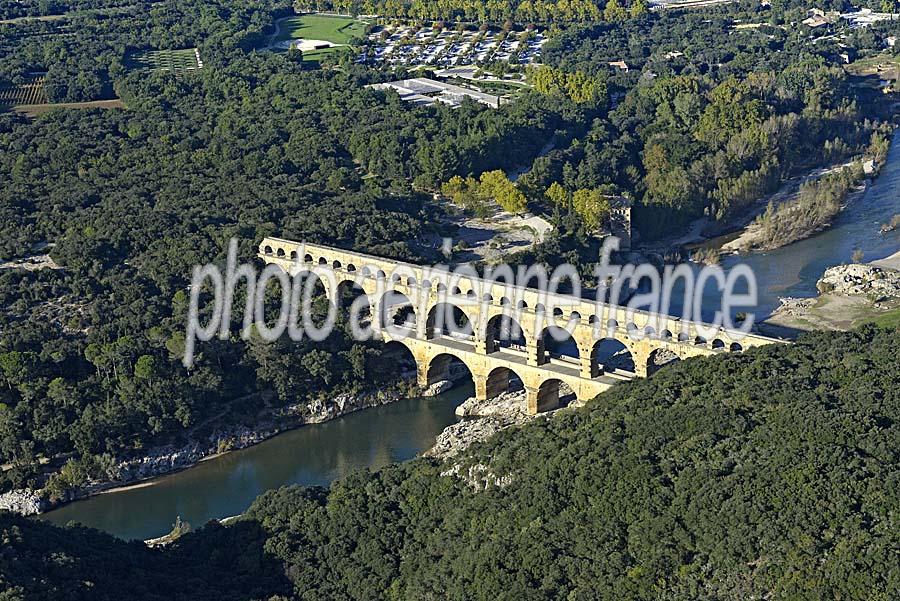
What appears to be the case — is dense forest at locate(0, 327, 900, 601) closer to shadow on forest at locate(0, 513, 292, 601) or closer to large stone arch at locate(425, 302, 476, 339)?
shadow on forest at locate(0, 513, 292, 601)

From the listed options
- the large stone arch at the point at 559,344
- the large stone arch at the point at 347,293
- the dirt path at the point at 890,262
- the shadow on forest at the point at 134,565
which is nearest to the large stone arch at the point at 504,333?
the large stone arch at the point at 559,344

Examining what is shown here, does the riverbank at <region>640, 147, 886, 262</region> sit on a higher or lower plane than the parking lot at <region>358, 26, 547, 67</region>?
lower

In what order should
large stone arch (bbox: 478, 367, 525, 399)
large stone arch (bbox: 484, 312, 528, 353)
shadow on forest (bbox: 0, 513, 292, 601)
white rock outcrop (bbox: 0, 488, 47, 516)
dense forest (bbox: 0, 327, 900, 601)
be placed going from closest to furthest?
1. dense forest (bbox: 0, 327, 900, 601)
2. shadow on forest (bbox: 0, 513, 292, 601)
3. white rock outcrop (bbox: 0, 488, 47, 516)
4. large stone arch (bbox: 484, 312, 528, 353)
5. large stone arch (bbox: 478, 367, 525, 399)

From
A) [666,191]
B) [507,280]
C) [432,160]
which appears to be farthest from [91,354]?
[666,191]

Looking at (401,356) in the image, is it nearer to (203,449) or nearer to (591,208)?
(203,449)

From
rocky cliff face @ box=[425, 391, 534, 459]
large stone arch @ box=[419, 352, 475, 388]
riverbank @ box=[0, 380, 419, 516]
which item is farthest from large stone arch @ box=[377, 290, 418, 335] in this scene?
rocky cliff face @ box=[425, 391, 534, 459]

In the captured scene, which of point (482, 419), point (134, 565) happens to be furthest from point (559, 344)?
point (134, 565)
